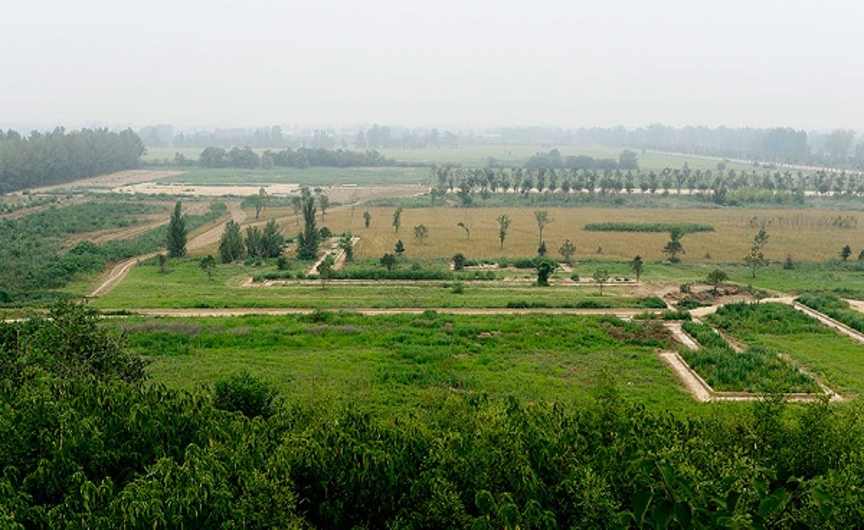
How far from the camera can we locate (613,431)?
38.4 ft

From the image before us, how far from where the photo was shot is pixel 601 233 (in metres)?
Answer: 67.4

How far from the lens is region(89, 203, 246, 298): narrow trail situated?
39912 mm

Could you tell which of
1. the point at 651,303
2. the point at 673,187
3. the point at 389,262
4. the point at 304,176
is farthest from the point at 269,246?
the point at 673,187

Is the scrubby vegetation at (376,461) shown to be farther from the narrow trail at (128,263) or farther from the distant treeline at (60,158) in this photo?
the distant treeline at (60,158)

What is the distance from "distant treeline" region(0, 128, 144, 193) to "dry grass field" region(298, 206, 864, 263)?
6088 centimetres

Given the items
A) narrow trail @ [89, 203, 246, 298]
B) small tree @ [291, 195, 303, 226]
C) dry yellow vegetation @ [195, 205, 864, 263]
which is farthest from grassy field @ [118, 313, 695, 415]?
small tree @ [291, 195, 303, 226]

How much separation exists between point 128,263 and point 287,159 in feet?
383

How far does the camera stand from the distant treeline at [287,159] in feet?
518

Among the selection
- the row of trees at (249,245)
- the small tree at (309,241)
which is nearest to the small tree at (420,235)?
the small tree at (309,241)

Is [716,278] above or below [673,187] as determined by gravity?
below

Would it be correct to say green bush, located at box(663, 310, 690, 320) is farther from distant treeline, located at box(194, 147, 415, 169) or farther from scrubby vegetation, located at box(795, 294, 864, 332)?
distant treeline, located at box(194, 147, 415, 169)

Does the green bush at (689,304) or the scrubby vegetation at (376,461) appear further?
the green bush at (689,304)

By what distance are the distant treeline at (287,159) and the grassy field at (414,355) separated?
442 ft

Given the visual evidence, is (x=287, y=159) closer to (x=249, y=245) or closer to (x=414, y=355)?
(x=249, y=245)
